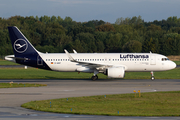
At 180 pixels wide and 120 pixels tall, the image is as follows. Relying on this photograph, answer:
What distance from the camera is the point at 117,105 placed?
747 inches

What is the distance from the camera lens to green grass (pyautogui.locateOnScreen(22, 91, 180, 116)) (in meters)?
16.7

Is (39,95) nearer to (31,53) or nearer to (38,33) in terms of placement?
(31,53)

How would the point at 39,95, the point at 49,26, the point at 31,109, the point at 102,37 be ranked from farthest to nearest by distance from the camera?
1. the point at 49,26
2. the point at 102,37
3. the point at 39,95
4. the point at 31,109

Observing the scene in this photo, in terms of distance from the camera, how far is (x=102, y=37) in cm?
11488

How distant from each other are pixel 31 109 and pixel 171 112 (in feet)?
28.3

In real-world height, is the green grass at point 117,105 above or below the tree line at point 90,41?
below

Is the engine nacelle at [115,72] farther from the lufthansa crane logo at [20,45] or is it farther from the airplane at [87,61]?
the lufthansa crane logo at [20,45]

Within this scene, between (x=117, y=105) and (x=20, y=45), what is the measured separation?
2363 centimetres

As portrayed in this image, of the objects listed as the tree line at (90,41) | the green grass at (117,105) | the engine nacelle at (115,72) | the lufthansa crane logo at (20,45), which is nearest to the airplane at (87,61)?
the lufthansa crane logo at (20,45)

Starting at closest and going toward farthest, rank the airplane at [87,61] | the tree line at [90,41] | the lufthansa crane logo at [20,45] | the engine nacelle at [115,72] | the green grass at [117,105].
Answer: the green grass at [117,105]
the engine nacelle at [115,72]
the airplane at [87,61]
the lufthansa crane logo at [20,45]
the tree line at [90,41]

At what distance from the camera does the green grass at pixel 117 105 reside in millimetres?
16656

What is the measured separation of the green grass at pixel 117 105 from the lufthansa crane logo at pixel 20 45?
63.7 feet

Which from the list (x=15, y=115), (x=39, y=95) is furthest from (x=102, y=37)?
(x=15, y=115)

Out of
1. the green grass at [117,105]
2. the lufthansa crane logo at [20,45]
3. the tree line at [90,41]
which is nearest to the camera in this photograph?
the green grass at [117,105]
